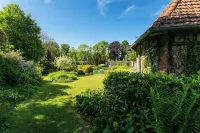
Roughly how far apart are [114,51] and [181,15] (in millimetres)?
46972

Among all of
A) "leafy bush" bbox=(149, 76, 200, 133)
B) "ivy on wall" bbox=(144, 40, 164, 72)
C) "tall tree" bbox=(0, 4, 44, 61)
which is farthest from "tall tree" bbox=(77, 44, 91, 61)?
"leafy bush" bbox=(149, 76, 200, 133)

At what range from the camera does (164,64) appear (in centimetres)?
599

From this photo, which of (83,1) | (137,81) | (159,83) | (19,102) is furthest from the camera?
(83,1)

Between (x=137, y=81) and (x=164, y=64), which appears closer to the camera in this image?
(x=137, y=81)

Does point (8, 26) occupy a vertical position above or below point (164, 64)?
above

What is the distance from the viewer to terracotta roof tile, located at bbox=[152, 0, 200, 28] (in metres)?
5.40

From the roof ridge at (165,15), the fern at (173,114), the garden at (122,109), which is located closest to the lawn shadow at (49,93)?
the garden at (122,109)

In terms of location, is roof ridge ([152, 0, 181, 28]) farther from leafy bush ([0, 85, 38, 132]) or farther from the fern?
leafy bush ([0, 85, 38, 132])

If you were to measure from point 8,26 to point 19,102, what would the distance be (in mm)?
20605

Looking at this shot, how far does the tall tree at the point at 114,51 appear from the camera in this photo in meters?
51.9

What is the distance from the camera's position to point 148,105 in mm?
3602

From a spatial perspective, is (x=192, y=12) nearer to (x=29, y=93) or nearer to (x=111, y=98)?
(x=111, y=98)

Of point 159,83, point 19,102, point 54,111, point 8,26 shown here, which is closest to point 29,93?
point 19,102

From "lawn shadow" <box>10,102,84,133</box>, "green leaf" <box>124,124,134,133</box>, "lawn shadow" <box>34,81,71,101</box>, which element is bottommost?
"lawn shadow" <box>10,102,84,133</box>
